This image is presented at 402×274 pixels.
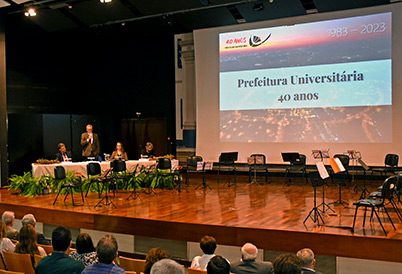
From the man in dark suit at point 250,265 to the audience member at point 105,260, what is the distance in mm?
1082

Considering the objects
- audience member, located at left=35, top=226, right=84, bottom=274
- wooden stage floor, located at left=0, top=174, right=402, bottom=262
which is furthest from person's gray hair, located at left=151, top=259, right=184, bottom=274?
wooden stage floor, located at left=0, top=174, right=402, bottom=262

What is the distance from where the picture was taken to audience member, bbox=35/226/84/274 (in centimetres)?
336

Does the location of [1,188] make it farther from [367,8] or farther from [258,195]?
[367,8]

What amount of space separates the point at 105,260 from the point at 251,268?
50.4 inches

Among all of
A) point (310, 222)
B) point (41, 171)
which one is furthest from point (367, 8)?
point (41, 171)

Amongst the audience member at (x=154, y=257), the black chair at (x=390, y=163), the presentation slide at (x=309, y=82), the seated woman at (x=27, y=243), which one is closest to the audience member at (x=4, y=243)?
the seated woman at (x=27, y=243)

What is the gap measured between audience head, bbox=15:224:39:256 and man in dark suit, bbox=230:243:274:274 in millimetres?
1820

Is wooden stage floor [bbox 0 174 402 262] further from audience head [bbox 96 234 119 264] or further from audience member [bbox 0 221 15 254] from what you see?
audience head [bbox 96 234 119 264]

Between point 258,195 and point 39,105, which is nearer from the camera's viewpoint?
point 258,195

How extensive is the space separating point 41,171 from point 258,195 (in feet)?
15.3

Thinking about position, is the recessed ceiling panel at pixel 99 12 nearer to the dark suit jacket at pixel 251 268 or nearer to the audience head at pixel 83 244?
the audience head at pixel 83 244

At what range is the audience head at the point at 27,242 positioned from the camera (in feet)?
13.0

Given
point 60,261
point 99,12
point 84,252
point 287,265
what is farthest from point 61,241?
point 99,12

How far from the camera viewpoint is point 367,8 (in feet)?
32.9
